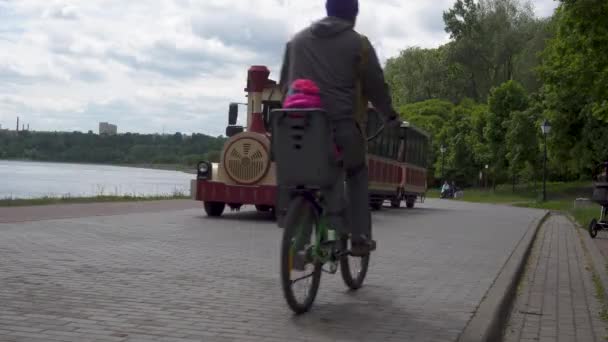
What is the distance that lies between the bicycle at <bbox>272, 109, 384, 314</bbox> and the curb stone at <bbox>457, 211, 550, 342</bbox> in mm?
1154

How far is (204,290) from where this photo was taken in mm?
6617

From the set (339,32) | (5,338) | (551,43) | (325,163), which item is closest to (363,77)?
(339,32)

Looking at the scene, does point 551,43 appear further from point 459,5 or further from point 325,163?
point 459,5

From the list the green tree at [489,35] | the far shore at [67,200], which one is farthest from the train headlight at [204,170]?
the green tree at [489,35]

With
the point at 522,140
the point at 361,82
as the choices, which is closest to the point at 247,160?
the point at 361,82

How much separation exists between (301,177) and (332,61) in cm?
89

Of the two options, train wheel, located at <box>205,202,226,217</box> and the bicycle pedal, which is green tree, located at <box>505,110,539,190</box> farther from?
the bicycle pedal

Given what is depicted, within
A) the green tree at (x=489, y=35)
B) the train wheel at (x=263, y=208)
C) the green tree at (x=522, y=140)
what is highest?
the green tree at (x=489, y=35)

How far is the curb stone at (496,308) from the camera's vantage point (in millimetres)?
5387

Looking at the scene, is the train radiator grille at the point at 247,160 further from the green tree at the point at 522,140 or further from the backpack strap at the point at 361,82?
the green tree at the point at 522,140

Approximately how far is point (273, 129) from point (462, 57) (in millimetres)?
69951

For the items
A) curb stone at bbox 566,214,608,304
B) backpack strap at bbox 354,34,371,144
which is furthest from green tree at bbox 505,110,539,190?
backpack strap at bbox 354,34,371,144

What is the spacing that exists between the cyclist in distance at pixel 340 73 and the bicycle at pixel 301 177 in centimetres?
17

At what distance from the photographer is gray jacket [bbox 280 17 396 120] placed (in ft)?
19.6
